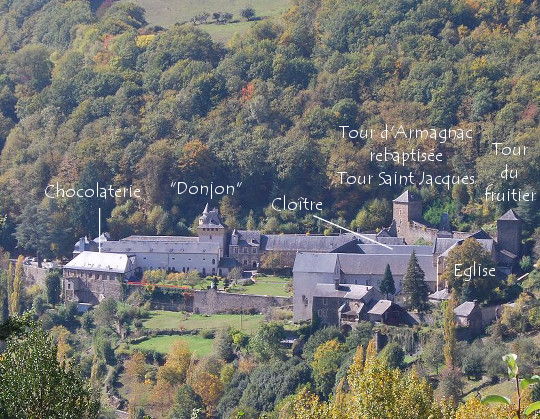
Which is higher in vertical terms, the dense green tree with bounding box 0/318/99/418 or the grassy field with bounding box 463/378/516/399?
the dense green tree with bounding box 0/318/99/418

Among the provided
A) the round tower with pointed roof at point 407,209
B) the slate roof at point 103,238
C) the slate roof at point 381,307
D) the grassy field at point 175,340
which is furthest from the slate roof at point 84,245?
the slate roof at point 381,307

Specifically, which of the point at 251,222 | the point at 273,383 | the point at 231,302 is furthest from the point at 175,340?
the point at 251,222

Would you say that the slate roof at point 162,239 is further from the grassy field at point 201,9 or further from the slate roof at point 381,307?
the grassy field at point 201,9

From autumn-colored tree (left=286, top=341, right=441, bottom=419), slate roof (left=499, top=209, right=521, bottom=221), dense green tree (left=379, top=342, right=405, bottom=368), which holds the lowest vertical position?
Result: dense green tree (left=379, top=342, right=405, bottom=368)

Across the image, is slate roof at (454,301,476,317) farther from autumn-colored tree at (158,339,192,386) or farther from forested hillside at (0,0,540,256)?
autumn-colored tree at (158,339,192,386)

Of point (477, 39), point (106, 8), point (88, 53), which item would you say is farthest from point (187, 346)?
point (106, 8)

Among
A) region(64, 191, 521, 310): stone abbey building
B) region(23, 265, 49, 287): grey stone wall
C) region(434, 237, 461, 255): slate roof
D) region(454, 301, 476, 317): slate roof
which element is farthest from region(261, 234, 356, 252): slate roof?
region(23, 265, 49, 287): grey stone wall

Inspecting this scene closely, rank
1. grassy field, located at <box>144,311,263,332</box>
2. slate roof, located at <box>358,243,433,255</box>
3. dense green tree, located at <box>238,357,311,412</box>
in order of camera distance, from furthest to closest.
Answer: slate roof, located at <box>358,243,433,255</box>
grassy field, located at <box>144,311,263,332</box>
dense green tree, located at <box>238,357,311,412</box>
